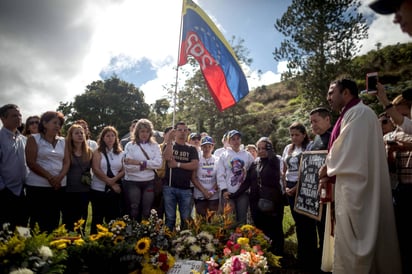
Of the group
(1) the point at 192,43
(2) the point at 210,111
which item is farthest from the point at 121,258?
(2) the point at 210,111

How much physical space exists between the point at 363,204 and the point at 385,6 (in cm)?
196

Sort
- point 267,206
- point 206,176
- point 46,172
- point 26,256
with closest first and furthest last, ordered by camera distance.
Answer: point 26,256 < point 46,172 < point 267,206 < point 206,176

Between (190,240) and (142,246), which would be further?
(190,240)

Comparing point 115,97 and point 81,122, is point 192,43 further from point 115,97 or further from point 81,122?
point 115,97

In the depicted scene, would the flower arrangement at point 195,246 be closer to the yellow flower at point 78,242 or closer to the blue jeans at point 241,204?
the yellow flower at point 78,242

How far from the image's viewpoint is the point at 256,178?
521 centimetres

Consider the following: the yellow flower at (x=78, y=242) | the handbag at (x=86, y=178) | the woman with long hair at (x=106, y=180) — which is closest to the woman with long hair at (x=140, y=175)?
the woman with long hair at (x=106, y=180)

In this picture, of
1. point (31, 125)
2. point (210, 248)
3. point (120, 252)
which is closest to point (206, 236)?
point (210, 248)

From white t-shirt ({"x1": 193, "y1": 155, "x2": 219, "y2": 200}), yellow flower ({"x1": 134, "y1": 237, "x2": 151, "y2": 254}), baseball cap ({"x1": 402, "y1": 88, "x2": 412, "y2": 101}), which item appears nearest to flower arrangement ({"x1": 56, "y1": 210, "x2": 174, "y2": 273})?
yellow flower ({"x1": 134, "y1": 237, "x2": 151, "y2": 254})

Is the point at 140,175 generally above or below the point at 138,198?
above

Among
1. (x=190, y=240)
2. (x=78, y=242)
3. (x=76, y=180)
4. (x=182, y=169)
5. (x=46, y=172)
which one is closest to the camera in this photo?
(x=78, y=242)

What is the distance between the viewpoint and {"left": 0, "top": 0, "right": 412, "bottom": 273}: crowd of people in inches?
111

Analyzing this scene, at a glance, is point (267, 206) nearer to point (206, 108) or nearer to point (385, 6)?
point (385, 6)

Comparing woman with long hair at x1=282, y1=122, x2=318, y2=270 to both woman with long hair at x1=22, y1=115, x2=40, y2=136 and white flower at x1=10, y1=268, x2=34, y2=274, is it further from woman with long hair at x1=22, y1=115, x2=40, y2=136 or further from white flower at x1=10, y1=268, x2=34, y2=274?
woman with long hair at x1=22, y1=115, x2=40, y2=136
